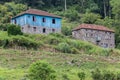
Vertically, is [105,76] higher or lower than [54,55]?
lower

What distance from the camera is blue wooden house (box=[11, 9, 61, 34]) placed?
61344 mm

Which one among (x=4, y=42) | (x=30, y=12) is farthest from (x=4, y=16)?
(x=4, y=42)

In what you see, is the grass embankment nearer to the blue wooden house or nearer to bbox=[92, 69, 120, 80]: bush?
bbox=[92, 69, 120, 80]: bush

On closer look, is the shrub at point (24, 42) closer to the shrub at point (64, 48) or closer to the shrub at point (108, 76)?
the shrub at point (64, 48)

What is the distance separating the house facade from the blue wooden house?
4565mm

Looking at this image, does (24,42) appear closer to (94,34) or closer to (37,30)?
(37,30)

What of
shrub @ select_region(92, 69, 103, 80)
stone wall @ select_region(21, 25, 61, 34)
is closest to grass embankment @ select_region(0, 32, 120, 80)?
shrub @ select_region(92, 69, 103, 80)

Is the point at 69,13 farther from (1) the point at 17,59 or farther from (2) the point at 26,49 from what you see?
(1) the point at 17,59

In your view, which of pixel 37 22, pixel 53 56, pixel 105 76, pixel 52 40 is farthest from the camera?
pixel 37 22

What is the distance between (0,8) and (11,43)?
24.0m

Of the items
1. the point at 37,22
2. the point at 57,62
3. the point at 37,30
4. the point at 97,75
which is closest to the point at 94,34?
the point at 37,30

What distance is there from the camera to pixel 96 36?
67.8 m

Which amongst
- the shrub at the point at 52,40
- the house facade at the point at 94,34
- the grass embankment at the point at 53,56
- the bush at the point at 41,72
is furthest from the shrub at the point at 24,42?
the bush at the point at 41,72

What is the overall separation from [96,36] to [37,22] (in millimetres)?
11238
